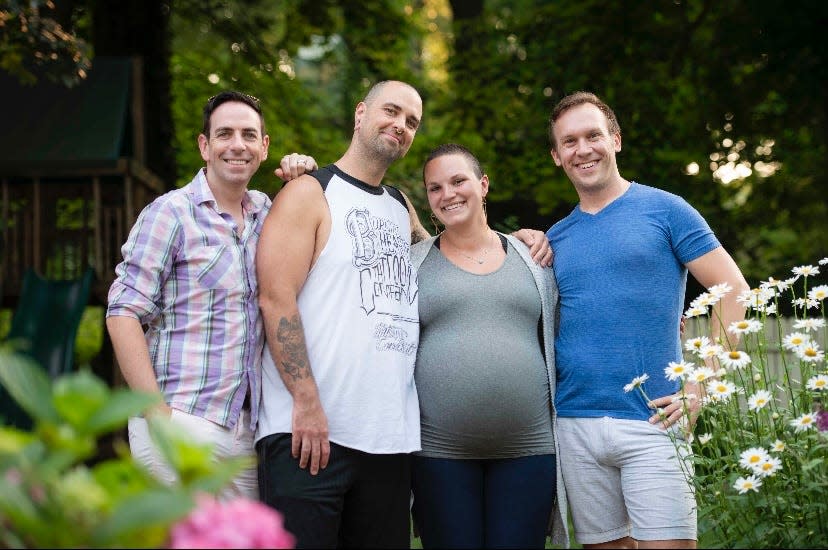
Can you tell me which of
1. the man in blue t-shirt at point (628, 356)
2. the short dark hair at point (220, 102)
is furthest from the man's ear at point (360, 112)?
the man in blue t-shirt at point (628, 356)

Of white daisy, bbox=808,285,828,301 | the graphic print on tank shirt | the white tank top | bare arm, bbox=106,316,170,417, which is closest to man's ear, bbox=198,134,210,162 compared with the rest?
the white tank top

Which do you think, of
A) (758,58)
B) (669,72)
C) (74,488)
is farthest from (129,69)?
(74,488)

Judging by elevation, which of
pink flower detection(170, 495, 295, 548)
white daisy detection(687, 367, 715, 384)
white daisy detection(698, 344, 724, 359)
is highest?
white daisy detection(698, 344, 724, 359)

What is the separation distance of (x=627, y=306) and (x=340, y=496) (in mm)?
1144

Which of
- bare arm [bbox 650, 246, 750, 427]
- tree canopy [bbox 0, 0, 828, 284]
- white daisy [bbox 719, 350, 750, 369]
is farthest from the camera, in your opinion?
tree canopy [bbox 0, 0, 828, 284]

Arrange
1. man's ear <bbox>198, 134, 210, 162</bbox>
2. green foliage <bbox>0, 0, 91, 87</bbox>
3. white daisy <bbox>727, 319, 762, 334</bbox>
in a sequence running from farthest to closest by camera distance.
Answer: green foliage <bbox>0, 0, 91, 87</bbox>
man's ear <bbox>198, 134, 210, 162</bbox>
white daisy <bbox>727, 319, 762, 334</bbox>

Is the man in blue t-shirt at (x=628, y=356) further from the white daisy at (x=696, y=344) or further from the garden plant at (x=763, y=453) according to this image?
the white daisy at (x=696, y=344)

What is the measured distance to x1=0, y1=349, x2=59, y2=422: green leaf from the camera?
1.08 meters

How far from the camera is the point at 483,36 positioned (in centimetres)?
1170

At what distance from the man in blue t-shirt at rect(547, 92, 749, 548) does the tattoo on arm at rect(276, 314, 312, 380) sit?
0.91 meters

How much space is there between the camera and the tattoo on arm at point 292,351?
2.89 metres

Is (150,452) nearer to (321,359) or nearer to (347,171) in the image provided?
(321,359)

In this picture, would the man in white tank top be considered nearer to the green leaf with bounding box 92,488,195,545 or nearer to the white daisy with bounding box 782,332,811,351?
the white daisy with bounding box 782,332,811,351

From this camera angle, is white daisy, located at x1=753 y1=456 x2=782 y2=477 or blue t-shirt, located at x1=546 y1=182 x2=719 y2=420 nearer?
white daisy, located at x1=753 y1=456 x2=782 y2=477
